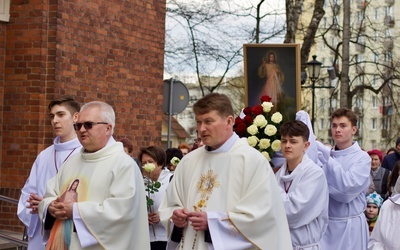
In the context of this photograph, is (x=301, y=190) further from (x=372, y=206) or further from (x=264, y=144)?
Answer: (x=372, y=206)

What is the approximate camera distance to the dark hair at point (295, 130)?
30.1 feet

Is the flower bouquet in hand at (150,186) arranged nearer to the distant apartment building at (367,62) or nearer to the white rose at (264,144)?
the white rose at (264,144)

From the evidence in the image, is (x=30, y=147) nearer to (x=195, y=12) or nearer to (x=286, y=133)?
(x=286, y=133)

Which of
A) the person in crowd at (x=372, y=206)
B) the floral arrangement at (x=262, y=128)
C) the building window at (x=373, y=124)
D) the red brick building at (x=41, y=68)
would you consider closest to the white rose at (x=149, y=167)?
the floral arrangement at (x=262, y=128)

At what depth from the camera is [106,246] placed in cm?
786

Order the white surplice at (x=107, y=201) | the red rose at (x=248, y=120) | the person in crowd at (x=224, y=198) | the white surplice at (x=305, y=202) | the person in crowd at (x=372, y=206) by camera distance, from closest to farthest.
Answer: the person in crowd at (x=224, y=198) → the white surplice at (x=107, y=201) → the white surplice at (x=305, y=202) → the red rose at (x=248, y=120) → the person in crowd at (x=372, y=206)

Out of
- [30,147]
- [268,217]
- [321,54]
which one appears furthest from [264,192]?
[321,54]

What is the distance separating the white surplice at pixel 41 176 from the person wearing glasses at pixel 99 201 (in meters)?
1.28

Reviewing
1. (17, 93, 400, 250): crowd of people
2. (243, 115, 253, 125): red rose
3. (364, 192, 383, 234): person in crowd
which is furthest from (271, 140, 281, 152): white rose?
(364, 192, 383, 234): person in crowd

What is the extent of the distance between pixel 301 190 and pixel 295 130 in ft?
1.86

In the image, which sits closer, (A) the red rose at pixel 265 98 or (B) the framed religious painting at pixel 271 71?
(A) the red rose at pixel 265 98

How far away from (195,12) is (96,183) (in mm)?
22533

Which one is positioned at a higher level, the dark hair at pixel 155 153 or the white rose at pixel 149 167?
the dark hair at pixel 155 153

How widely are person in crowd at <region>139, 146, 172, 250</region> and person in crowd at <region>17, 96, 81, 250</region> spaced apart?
1.44m
